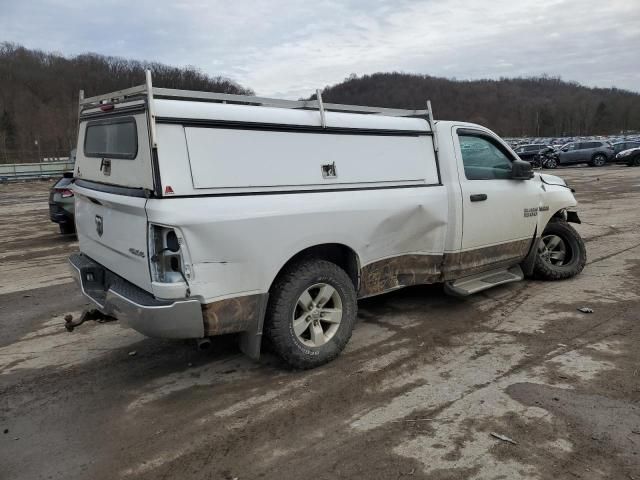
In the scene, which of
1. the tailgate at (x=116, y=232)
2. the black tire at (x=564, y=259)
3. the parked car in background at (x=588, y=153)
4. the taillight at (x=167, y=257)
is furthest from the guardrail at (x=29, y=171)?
the taillight at (x=167, y=257)

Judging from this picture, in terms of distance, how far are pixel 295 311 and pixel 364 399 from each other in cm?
87

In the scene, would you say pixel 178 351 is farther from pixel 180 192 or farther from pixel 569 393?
pixel 569 393

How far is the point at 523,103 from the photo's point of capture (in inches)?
5758

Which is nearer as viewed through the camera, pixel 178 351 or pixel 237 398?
pixel 237 398

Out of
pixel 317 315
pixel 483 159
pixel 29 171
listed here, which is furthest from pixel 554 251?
pixel 29 171

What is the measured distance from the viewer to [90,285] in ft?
14.8

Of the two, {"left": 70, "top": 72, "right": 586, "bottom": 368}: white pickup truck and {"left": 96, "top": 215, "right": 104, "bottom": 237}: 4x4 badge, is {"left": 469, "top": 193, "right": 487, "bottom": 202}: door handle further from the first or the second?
{"left": 96, "top": 215, "right": 104, "bottom": 237}: 4x4 badge

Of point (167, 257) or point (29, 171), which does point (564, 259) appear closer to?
point (167, 257)

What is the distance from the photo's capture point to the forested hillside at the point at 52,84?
9356 centimetres

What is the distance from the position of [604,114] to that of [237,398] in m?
152

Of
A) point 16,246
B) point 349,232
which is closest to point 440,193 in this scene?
point 349,232

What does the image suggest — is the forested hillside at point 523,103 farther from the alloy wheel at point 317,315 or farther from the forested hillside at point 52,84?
the alloy wheel at point 317,315

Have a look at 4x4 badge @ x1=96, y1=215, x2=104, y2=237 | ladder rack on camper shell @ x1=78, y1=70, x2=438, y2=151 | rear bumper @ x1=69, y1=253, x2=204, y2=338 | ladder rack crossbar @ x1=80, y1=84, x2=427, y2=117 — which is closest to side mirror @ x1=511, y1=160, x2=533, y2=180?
ladder rack on camper shell @ x1=78, y1=70, x2=438, y2=151

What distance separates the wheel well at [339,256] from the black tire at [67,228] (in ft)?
30.6
